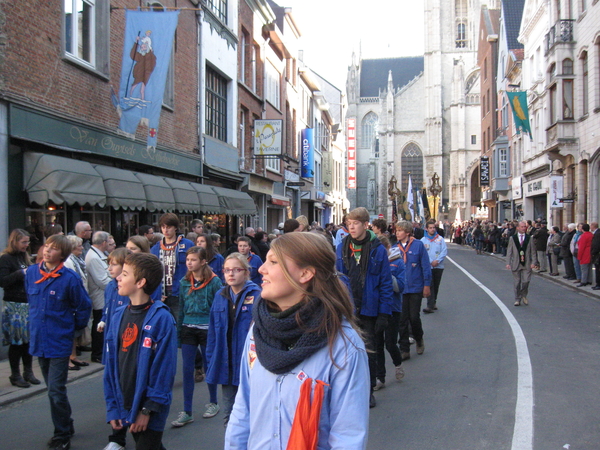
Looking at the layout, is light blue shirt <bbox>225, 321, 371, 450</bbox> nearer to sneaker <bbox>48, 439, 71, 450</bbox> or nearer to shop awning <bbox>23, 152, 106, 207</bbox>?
sneaker <bbox>48, 439, 71, 450</bbox>

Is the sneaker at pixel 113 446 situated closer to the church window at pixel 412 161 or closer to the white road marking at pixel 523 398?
the white road marking at pixel 523 398

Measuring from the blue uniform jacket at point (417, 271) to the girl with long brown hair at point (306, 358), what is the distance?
19.2 feet

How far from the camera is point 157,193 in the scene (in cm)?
1268

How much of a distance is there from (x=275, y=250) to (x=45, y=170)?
25.3ft

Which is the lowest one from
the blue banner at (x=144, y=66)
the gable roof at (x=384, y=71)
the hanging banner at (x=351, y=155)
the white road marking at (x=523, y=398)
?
the white road marking at (x=523, y=398)

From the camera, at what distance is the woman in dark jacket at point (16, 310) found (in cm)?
640

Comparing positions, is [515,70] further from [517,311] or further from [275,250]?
[275,250]

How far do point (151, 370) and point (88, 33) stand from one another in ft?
31.1

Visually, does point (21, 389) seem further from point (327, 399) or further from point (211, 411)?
point (327, 399)

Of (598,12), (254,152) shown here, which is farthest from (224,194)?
(598,12)

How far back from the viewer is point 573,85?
956 inches

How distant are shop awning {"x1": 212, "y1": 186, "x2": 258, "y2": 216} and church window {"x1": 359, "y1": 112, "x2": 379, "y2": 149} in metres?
67.4

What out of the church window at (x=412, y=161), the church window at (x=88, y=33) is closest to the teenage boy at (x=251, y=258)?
the church window at (x=88, y=33)

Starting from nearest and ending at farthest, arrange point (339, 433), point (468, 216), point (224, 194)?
1. point (339, 433)
2. point (224, 194)
3. point (468, 216)
